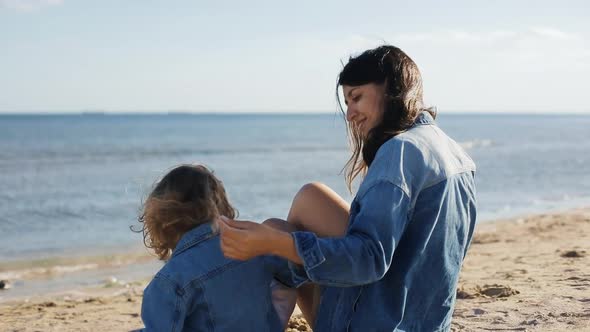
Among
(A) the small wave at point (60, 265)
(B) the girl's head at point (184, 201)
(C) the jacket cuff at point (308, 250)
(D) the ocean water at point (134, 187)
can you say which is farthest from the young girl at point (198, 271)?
(A) the small wave at point (60, 265)

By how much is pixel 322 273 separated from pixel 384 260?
0.18 m

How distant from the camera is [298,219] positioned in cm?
319

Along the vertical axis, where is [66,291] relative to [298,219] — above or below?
below

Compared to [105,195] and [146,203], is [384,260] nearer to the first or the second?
[146,203]

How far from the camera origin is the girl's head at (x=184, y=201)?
9.55 feet

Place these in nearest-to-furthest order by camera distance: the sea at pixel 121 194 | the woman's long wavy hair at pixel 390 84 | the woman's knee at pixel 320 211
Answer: the woman's long wavy hair at pixel 390 84
the woman's knee at pixel 320 211
the sea at pixel 121 194

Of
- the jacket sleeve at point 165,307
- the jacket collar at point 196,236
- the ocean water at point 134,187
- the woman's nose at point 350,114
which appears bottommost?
the ocean water at point 134,187

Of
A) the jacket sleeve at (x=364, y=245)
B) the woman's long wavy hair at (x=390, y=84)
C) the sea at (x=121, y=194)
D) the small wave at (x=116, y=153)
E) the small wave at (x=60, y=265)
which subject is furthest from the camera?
the small wave at (x=116, y=153)

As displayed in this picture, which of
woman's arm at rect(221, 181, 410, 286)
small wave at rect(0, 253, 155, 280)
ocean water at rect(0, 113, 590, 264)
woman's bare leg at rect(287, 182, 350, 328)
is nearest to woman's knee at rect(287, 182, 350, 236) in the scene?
woman's bare leg at rect(287, 182, 350, 328)

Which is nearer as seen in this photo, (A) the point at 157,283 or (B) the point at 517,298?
(A) the point at 157,283

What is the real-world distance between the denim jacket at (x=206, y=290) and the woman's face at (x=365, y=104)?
2.02 ft

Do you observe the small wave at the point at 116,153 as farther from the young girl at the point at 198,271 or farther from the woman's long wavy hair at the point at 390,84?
the woman's long wavy hair at the point at 390,84

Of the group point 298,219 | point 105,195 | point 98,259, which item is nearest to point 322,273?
point 298,219

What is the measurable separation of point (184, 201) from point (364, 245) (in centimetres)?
88
